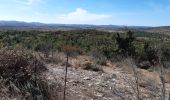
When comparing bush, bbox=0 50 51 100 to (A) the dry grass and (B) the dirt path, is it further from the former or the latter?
(B) the dirt path

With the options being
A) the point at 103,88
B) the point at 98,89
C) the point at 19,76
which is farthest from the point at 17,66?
the point at 103,88

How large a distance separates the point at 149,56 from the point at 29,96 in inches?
526

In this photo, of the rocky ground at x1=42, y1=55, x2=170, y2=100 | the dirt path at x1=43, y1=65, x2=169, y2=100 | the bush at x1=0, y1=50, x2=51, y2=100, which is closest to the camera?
the bush at x1=0, y1=50, x2=51, y2=100

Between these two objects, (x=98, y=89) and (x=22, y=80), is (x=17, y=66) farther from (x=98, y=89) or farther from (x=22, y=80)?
(x=98, y=89)

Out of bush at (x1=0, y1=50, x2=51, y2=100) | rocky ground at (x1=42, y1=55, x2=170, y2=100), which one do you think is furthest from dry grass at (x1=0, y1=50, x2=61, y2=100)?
rocky ground at (x1=42, y1=55, x2=170, y2=100)

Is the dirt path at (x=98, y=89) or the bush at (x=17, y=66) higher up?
the bush at (x=17, y=66)

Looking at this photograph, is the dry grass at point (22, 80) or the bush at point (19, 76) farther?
the bush at point (19, 76)

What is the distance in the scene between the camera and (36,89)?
5.30 m

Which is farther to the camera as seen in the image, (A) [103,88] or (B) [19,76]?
(A) [103,88]

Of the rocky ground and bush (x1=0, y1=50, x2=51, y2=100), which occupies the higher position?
bush (x1=0, y1=50, x2=51, y2=100)

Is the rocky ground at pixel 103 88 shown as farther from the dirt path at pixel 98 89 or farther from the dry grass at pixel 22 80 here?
the dry grass at pixel 22 80

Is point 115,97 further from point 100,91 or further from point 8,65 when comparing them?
point 8,65

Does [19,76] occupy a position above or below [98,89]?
above

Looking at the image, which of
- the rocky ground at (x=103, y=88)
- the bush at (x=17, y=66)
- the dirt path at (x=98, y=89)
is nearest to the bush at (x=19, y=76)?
the bush at (x=17, y=66)
